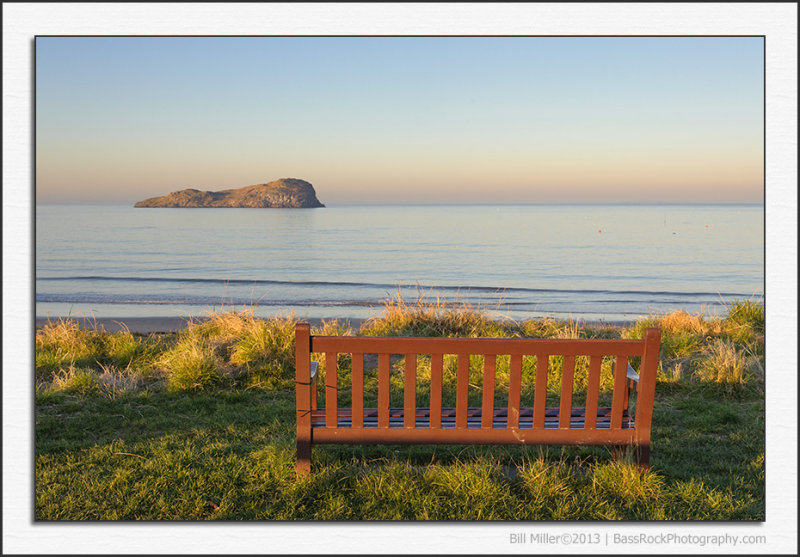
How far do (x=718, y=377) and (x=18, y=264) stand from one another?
21.8 ft

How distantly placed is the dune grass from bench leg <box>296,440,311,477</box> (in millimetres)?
87

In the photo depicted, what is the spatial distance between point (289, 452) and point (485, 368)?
61.3 inches

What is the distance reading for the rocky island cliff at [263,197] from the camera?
67.8m

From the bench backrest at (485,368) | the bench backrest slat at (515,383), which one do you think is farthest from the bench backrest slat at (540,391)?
the bench backrest slat at (515,383)

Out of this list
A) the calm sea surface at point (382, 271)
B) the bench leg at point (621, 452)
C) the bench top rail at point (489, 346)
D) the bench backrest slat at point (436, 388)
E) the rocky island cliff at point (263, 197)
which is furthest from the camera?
the rocky island cliff at point (263, 197)

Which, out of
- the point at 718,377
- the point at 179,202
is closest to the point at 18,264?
the point at 718,377

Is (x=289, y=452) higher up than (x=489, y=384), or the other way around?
(x=489, y=384)

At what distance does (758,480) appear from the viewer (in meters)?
4.44

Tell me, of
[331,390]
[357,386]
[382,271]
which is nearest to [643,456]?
[357,386]

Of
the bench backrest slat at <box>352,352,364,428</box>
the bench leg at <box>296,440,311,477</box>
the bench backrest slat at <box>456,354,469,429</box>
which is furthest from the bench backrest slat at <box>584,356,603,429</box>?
the bench leg at <box>296,440,311,477</box>

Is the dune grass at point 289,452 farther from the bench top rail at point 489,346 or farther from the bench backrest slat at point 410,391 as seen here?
the bench top rail at point 489,346

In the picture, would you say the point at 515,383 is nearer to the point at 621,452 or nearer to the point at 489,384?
the point at 489,384

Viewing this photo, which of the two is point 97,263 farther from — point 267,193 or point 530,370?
point 267,193

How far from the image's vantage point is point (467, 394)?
4039 millimetres
